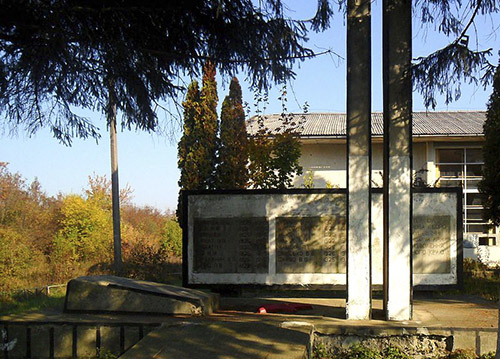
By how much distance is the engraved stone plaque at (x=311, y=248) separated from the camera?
11852 mm

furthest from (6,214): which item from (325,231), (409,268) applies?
(409,268)

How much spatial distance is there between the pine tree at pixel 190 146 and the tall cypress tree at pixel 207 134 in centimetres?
16

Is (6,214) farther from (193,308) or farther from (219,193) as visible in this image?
(193,308)

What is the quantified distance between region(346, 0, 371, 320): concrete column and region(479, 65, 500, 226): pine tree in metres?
8.80

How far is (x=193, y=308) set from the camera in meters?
9.31

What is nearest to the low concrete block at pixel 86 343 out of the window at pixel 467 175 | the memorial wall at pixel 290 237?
the memorial wall at pixel 290 237

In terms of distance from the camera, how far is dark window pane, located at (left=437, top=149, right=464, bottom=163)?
25.1 metres

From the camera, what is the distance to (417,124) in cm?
2619

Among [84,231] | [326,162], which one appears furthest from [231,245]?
[84,231]

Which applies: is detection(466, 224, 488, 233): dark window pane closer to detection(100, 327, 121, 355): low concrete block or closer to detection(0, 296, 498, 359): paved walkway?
detection(0, 296, 498, 359): paved walkway

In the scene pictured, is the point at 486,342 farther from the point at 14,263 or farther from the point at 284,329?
the point at 14,263

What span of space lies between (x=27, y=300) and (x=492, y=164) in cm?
1288

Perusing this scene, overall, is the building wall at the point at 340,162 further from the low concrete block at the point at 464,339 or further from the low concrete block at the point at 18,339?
the low concrete block at the point at 18,339

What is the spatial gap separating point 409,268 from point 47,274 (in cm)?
1509
